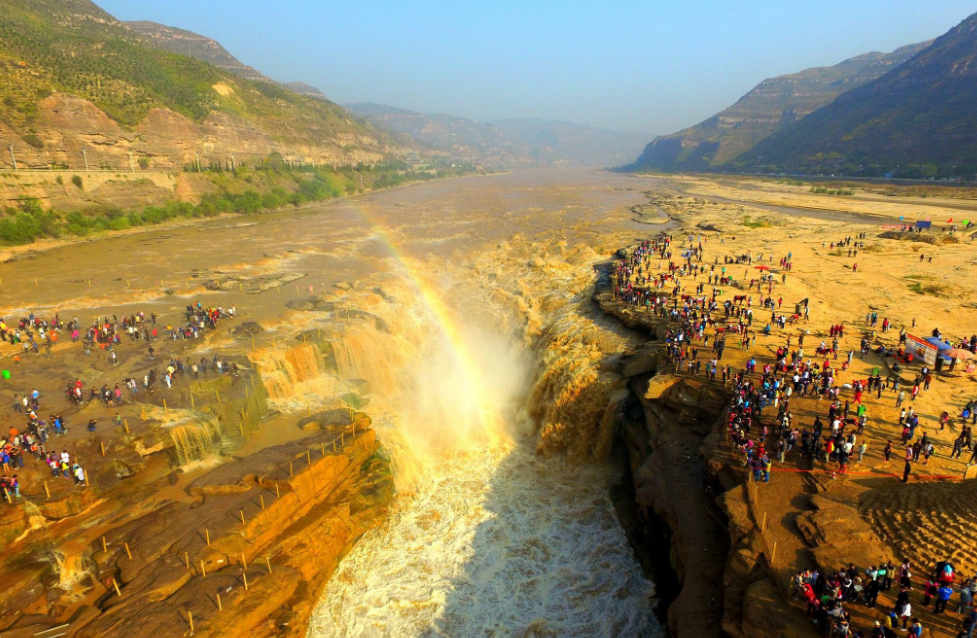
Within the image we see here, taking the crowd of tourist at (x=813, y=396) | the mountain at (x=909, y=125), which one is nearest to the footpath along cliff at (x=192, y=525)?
the crowd of tourist at (x=813, y=396)

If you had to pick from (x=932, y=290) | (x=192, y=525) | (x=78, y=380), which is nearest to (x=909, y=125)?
(x=932, y=290)

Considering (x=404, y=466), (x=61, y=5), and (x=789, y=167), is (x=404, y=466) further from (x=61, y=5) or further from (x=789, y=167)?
(x=61, y=5)

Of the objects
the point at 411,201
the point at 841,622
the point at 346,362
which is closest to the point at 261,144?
the point at 411,201

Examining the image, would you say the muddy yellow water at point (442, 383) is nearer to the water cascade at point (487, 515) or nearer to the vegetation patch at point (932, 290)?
the water cascade at point (487, 515)

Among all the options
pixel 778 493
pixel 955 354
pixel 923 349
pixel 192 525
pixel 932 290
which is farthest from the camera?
pixel 932 290

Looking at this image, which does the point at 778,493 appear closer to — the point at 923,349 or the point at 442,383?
the point at 923,349

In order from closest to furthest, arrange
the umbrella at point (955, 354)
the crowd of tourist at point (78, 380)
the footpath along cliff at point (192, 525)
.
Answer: the footpath along cliff at point (192, 525), the crowd of tourist at point (78, 380), the umbrella at point (955, 354)
